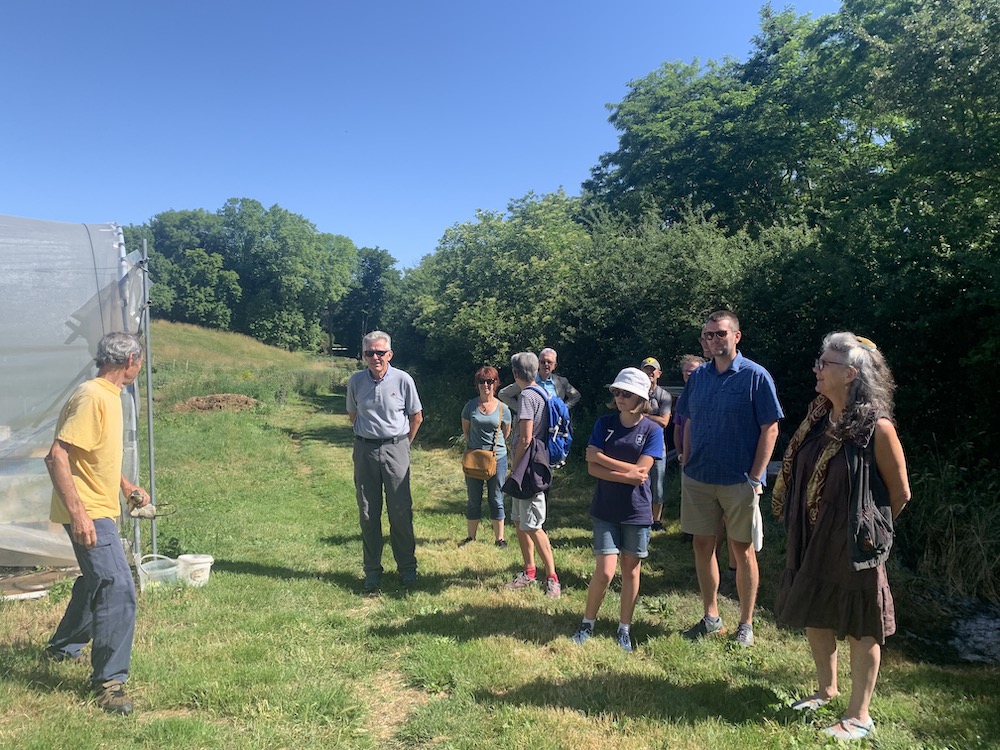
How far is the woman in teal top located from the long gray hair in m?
3.37

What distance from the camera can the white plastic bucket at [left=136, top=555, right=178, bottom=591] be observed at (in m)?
4.88

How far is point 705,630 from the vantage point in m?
4.07

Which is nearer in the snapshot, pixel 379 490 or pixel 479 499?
pixel 379 490

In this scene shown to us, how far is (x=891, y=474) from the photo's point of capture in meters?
2.73

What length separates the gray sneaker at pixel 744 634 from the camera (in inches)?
155

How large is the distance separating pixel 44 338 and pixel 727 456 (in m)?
5.44

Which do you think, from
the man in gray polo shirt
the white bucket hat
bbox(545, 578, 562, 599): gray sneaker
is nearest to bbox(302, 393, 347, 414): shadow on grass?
the man in gray polo shirt

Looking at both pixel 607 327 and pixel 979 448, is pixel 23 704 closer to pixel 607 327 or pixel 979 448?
pixel 979 448

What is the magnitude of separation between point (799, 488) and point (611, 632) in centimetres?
176

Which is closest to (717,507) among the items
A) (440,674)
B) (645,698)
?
(645,698)

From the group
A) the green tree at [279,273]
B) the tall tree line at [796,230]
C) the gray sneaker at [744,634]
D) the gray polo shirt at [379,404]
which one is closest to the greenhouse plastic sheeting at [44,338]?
the gray polo shirt at [379,404]

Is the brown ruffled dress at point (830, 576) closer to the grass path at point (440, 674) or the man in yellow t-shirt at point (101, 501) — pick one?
the grass path at point (440, 674)

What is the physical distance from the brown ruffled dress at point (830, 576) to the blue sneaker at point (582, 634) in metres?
1.35

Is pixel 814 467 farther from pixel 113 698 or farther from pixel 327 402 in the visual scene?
pixel 327 402
